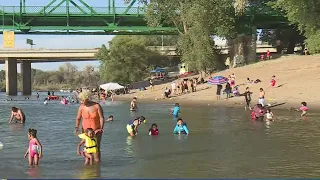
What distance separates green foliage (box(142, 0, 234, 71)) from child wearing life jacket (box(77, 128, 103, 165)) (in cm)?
4867

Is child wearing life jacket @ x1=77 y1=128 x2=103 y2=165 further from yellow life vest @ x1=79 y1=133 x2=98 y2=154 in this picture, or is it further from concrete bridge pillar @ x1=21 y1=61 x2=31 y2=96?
concrete bridge pillar @ x1=21 y1=61 x2=31 y2=96

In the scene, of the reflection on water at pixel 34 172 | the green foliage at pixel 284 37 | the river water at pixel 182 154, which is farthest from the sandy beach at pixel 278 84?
the reflection on water at pixel 34 172

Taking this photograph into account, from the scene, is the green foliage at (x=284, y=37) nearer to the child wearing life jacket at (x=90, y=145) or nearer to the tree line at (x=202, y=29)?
the tree line at (x=202, y=29)

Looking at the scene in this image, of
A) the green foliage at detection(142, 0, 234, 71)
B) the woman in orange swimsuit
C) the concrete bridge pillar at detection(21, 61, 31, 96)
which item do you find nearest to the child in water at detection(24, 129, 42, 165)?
the woman in orange swimsuit

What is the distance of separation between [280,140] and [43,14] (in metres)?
60.8

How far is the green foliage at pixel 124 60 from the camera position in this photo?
271ft

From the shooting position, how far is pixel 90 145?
1172cm

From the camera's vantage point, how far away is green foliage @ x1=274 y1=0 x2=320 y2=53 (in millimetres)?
49188

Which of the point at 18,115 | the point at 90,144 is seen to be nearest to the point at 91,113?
the point at 90,144

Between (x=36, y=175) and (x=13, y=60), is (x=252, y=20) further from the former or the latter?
(x=36, y=175)

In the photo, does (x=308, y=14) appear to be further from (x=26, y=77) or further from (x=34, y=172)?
(x=26, y=77)

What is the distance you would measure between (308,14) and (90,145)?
4323 centimetres

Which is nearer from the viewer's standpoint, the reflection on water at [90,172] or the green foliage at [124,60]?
the reflection on water at [90,172]

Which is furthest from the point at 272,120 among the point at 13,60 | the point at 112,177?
the point at 13,60
